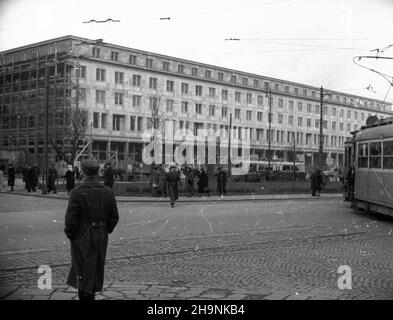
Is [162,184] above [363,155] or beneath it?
beneath

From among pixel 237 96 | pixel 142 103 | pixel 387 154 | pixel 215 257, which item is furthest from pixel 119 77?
pixel 215 257

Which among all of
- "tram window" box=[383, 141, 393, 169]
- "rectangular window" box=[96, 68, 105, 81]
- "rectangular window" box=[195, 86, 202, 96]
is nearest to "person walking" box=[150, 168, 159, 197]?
"tram window" box=[383, 141, 393, 169]

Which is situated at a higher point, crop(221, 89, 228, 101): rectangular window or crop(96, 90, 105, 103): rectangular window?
crop(221, 89, 228, 101): rectangular window

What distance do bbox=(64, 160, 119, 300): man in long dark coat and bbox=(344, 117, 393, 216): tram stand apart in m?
11.1

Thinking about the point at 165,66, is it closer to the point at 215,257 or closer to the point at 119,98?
the point at 119,98

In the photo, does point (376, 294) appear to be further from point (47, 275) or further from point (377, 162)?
point (377, 162)

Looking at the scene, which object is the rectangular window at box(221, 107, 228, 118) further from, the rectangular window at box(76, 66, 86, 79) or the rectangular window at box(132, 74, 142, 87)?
the rectangular window at box(76, 66, 86, 79)

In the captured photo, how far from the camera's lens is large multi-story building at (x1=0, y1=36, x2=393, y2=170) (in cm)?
4894

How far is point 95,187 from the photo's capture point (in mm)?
5402

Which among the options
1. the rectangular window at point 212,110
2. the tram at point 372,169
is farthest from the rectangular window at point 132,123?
the tram at point 372,169

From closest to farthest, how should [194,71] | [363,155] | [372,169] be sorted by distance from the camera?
[372,169] → [363,155] → [194,71]

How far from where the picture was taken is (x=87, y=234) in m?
5.29

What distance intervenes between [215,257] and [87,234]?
416 cm
